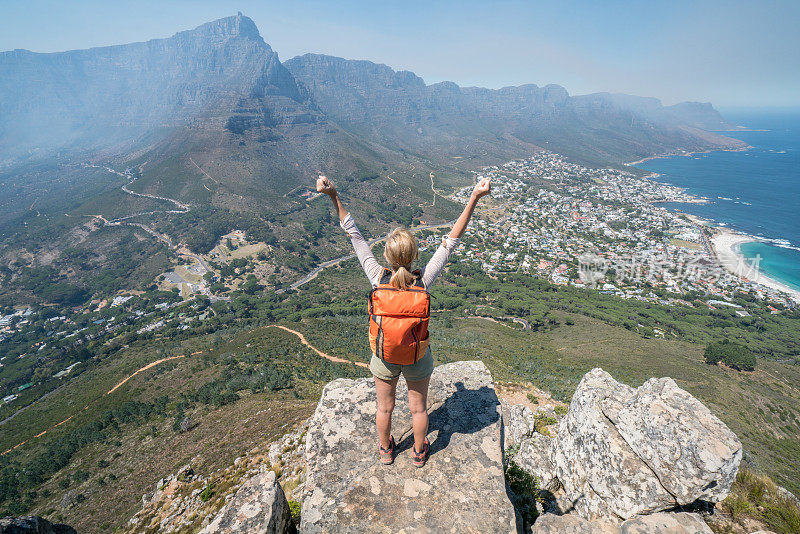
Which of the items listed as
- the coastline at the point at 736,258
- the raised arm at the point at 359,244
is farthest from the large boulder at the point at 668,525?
the coastline at the point at 736,258

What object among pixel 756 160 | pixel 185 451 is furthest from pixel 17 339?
pixel 756 160

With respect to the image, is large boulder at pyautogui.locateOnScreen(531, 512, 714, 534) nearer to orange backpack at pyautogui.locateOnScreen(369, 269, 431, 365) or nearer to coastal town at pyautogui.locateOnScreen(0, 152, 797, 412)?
orange backpack at pyautogui.locateOnScreen(369, 269, 431, 365)

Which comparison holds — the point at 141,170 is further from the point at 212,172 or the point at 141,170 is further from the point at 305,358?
the point at 305,358

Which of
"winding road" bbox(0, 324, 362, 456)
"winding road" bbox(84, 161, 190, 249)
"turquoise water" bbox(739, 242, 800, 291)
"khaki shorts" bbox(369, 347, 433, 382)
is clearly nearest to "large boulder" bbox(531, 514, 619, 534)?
"khaki shorts" bbox(369, 347, 433, 382)

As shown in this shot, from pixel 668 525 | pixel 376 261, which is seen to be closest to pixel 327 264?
pixel 376 261

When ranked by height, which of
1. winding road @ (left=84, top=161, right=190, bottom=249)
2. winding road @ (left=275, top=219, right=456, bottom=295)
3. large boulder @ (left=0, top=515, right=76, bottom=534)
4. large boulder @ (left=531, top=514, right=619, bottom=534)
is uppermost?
large boulder @ (left=531, top=514, right=619, bottom=534)

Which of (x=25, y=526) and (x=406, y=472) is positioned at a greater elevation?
(x=406, y=472)

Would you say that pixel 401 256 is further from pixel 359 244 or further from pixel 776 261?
pixel 776 261
